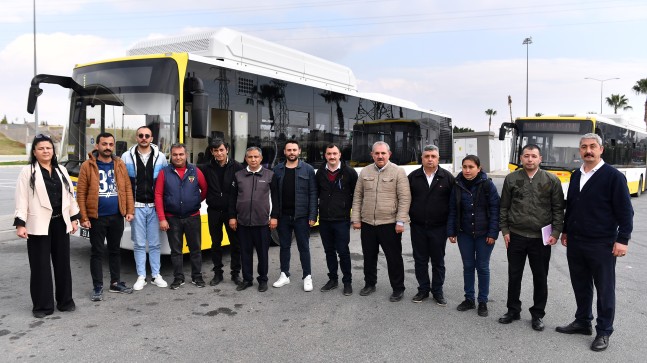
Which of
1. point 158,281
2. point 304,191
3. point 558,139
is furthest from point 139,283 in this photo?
point 558,139

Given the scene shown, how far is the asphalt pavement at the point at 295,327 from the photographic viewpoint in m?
4.02

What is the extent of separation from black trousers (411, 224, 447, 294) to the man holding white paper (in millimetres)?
754

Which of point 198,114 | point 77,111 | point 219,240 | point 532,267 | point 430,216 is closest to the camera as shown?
point 532,267

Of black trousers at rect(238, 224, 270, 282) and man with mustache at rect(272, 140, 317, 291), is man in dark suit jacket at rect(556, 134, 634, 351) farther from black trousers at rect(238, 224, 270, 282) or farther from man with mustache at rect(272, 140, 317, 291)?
black trousers at rect(238, 224, 270, 282)

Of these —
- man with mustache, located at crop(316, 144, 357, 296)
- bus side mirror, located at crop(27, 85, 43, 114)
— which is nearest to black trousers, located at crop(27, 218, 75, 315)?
bus side mirror, located at crop(27, 85, 43, 114)

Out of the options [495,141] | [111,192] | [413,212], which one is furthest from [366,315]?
[495,141]

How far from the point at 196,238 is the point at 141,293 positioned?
91 centimetres

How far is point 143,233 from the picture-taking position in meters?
5.93

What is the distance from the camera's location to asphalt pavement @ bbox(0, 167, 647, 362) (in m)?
4.02

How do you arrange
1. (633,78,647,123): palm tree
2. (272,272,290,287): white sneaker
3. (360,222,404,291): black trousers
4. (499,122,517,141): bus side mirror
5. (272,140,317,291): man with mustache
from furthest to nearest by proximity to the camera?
(633,78,647,123): palm tree
(499,122,517,141): bus side mirror
(272,272,290,287): white sneaker
(272,140,317,291): man with mustache
(360,222,404,291): black trousers

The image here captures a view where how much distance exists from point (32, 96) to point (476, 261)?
19.4ft

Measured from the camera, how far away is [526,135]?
538 inches

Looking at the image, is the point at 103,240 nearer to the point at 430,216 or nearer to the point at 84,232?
the point at 84,232

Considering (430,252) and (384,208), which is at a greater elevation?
(384,208)
